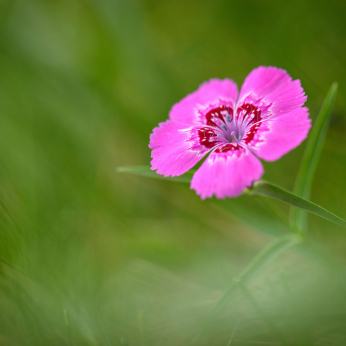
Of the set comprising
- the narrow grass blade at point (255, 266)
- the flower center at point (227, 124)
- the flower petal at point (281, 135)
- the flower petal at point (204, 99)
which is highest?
the flower petal at point (204, 99)

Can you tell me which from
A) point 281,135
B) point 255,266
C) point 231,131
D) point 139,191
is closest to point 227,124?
point 231,131

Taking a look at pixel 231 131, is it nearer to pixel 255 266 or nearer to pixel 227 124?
pixel 227 124

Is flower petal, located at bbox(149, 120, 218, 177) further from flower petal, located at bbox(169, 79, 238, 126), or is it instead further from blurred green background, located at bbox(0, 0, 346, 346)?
blurred green background, located at bbox(0, 0, 346, 346)

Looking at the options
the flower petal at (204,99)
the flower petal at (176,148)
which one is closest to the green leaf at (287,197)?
the flower petal at (176,148)

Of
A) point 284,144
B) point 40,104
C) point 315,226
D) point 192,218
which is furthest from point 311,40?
point 40,104

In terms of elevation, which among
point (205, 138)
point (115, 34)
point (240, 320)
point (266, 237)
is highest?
point (115, 34)

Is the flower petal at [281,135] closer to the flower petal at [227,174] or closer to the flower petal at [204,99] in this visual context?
the flower petal at [227,174]

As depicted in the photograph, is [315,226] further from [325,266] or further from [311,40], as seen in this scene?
[311,40]
